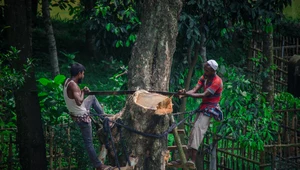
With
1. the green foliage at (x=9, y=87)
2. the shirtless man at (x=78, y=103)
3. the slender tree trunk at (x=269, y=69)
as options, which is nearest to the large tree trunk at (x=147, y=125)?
the shirtless man at (x=78, y=103)

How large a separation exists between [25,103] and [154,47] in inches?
93.8

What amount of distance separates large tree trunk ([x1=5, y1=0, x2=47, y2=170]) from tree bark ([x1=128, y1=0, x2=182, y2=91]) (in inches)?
71.8

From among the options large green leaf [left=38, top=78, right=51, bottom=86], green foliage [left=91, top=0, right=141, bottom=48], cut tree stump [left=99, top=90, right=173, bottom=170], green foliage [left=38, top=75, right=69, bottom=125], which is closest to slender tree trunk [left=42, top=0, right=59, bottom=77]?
green foliage [left=91, top=0, right=141, bottom=48]

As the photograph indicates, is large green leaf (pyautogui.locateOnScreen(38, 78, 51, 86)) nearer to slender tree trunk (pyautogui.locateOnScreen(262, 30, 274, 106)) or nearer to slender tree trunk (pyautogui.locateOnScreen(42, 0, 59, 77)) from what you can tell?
slender tree trunk (pyautogui.locateOnScreen(42, 0, 59, 77))

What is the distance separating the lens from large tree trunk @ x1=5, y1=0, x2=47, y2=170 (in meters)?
7.89

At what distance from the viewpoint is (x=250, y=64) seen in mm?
13555

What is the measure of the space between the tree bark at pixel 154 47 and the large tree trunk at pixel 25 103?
1824 millimetres

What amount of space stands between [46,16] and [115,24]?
378 cm

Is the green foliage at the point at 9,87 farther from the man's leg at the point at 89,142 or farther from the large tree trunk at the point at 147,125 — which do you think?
the large tree trunk at the point at 147,125

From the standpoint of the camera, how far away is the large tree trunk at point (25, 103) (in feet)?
25.9

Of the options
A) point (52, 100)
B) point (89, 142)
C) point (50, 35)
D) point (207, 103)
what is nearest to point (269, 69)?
point (207, 103)

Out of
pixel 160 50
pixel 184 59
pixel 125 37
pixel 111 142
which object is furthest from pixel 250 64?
pixel 111 142

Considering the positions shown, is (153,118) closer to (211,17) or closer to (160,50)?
(160,50)

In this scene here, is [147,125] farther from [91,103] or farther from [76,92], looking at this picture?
[91,103]
